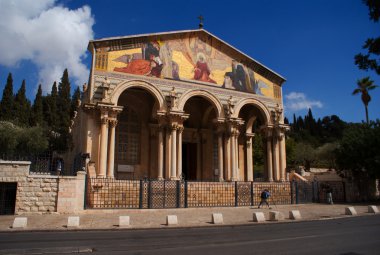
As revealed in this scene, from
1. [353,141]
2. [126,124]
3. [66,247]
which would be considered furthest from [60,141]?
[66,247]

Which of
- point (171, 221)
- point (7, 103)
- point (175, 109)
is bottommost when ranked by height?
point (171, 221)

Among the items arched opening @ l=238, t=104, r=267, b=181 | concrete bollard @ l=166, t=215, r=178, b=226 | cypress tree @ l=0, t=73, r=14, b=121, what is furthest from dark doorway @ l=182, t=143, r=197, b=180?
cypress tree @ l=0, t=73, r=14, b=121

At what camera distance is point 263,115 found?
1002 inches

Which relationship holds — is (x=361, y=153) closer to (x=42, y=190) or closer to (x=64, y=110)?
(x=42, y=190)

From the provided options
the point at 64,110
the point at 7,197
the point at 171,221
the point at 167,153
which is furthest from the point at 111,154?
the point at 64,110

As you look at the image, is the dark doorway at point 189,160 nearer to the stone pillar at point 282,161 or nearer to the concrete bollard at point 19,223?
the stone pillar at point 282,161

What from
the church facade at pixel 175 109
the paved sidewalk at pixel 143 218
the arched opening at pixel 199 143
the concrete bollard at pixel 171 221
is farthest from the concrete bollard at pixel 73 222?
the arched opening at pixel 199 143

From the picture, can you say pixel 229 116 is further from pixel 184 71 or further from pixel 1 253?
pixel 1 253

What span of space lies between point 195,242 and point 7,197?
9696 millimetres

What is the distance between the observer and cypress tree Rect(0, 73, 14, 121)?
3791 centimetres

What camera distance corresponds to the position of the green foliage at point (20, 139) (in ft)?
99.5

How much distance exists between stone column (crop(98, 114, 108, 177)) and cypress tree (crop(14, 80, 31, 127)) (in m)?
22.8

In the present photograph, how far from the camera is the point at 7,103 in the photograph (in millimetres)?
38500

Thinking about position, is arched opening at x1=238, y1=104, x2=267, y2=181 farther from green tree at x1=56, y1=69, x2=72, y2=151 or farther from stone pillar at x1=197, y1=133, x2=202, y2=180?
green tree at x1=56, y1=69, x2=72, y2=151
